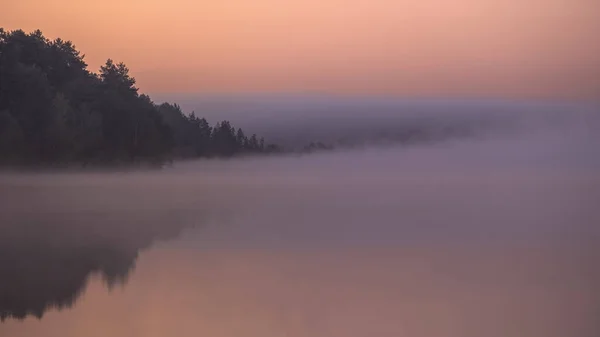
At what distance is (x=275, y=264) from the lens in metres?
15.9

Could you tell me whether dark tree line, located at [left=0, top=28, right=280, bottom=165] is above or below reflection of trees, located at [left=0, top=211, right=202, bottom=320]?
above

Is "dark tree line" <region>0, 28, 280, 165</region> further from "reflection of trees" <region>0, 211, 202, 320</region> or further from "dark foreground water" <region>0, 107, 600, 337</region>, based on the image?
"reflection of trees" <region>0, 211, 202, 320</region>

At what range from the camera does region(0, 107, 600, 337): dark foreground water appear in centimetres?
1089

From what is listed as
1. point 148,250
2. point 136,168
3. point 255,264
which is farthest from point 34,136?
point 255,264

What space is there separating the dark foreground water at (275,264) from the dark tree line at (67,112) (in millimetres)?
1067

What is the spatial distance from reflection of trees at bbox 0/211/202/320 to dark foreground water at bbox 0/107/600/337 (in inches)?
1.9

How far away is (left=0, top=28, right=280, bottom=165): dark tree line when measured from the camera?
2788 cm

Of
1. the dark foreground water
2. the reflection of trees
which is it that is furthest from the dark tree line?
the reflection of trees

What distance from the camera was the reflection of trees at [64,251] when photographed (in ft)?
39.0

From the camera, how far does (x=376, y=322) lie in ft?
36.0

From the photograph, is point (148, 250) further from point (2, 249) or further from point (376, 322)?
point (376, 322)

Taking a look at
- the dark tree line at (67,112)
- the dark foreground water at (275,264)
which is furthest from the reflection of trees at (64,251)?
the dark tree line at (67,112)

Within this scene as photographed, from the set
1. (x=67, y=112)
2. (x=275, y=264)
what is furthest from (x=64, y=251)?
(x=67, y=112)

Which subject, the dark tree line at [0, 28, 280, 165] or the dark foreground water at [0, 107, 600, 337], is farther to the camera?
the dark tree line at [0, 28, 280, 165]
